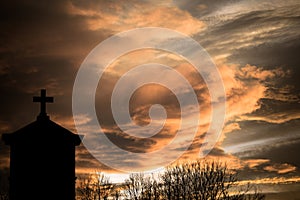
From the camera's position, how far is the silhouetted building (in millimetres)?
27844

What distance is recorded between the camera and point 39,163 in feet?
91.8

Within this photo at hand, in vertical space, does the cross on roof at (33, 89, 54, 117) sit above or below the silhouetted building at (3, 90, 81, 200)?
above

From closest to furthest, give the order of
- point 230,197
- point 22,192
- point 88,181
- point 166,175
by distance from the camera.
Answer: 1. point 22,192
2. point 230,197
3. point 166,175
4. point 88,181

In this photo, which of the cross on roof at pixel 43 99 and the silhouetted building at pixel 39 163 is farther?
the cross on roof at pixel 43 99

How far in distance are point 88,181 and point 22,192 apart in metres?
40.0

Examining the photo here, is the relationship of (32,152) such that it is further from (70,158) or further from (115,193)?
(115,193)

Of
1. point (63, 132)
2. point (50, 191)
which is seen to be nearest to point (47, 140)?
point (63, 132)

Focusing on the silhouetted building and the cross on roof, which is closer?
the silhouetted building

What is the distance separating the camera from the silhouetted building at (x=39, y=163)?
27.8 metres

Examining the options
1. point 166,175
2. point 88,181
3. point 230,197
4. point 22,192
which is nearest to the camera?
point 22,192

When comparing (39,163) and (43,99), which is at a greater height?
(43,99)

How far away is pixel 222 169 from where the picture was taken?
184 feet

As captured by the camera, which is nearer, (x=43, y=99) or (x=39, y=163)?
(x=39, y=163)

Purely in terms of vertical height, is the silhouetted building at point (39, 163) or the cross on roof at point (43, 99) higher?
the cross on roof at point (43, 99)
